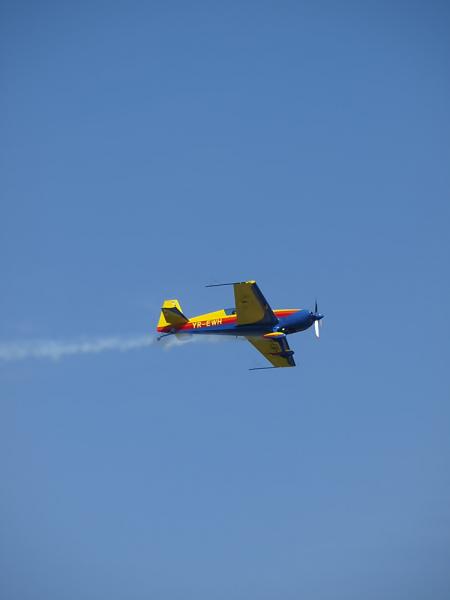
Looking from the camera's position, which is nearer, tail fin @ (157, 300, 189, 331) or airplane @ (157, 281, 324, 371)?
airplane @ (157, 281, 324, 371)

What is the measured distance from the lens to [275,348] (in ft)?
175

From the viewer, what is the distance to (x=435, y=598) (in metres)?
113

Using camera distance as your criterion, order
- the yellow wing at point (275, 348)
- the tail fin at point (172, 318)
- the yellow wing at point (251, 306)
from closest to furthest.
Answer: the yellow wing at point (251, 306) < the yellow wing at point (275, 348) < the tail fin at point (172, 318)

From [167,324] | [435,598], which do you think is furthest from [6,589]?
[167,324]

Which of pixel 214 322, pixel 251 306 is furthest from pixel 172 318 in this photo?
pixel 251 306

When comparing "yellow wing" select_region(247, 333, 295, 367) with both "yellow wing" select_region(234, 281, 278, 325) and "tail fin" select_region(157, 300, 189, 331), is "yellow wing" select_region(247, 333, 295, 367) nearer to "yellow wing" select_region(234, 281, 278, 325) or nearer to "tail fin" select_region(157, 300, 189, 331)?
"yellow wing" select_region(234, 281, 278, 325)

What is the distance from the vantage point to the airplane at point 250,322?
161ft

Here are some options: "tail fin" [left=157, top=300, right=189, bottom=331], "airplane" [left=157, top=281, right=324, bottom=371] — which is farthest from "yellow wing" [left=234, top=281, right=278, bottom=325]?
"tail fin" [left=157, top=300, right=189, bottom=331]

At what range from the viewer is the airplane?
4903cm

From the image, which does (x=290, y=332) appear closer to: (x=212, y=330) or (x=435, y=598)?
(x=212, y=330)

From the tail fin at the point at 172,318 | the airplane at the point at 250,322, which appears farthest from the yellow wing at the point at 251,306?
the tail fin at the point at 172,318

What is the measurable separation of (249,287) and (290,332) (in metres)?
4.54

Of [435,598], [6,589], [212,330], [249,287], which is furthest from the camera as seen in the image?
[6,589]

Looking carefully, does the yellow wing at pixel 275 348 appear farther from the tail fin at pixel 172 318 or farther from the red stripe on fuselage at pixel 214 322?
the tail fin at pixel 172 318
